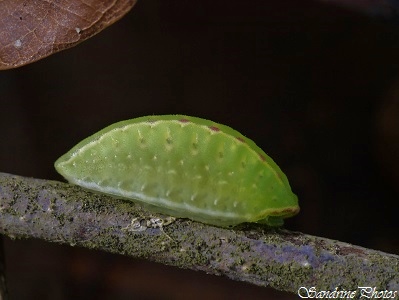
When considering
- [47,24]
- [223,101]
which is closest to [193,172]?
[47,24]

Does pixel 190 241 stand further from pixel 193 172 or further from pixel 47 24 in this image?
pixel 47 24

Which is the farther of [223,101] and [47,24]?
[223,101]

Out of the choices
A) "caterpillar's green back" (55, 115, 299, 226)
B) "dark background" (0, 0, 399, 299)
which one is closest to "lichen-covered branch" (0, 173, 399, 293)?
"caterpillar's green back" (55, 115, 299, 226)

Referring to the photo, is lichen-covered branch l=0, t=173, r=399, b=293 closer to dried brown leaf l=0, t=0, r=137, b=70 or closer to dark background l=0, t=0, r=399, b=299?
dried brown leaf l=0, t=0, r=137, b=70

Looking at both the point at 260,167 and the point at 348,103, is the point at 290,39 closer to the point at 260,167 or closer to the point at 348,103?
the point at 348,103

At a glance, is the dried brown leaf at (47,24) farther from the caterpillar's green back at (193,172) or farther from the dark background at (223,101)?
the dark background at (223,101)

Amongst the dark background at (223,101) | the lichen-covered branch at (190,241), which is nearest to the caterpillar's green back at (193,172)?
the lichen-covered branch at (190,241)

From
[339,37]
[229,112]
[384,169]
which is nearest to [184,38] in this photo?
[229,112]
